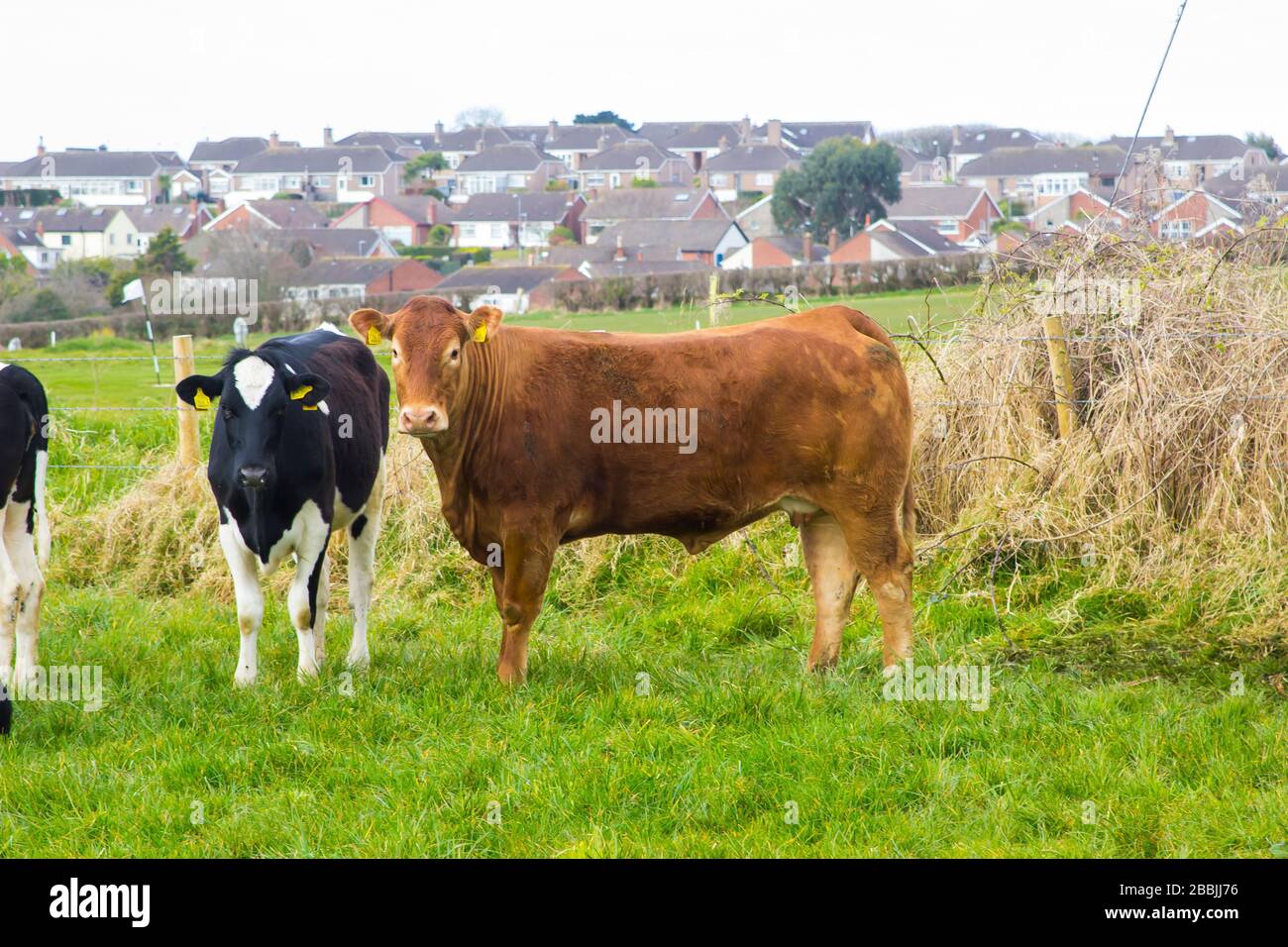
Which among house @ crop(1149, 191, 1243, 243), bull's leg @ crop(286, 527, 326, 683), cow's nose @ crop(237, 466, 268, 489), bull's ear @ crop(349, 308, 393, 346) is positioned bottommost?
bull's leg @ crop(286, 527, 326, 683)

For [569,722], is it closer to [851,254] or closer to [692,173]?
[851,254]

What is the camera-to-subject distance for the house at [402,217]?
348ft

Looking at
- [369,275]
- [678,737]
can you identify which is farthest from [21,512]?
[369,275]

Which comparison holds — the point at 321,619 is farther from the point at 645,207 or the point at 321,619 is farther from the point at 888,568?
the point at 645,207

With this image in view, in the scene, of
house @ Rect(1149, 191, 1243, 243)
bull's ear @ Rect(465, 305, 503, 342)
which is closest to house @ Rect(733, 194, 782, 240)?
house @ Rect(1149, 191, 1243, 243)

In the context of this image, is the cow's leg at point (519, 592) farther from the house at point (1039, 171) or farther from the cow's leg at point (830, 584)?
the house at point (1039, 171)

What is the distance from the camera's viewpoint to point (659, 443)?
21.7 feet

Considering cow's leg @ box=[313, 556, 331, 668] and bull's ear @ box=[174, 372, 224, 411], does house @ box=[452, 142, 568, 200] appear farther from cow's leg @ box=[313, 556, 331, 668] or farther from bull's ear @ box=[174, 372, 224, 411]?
bull's ear @ box=[174, 372, 224, 411]

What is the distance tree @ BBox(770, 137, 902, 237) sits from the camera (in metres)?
83.8

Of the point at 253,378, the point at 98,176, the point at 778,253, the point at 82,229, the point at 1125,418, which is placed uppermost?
the point at 98,176

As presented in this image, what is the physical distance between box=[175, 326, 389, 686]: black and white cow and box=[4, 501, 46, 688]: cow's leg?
45.1 inches

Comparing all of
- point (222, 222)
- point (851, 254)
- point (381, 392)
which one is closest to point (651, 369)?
point (381, 392)

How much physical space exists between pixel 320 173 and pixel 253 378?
14752 cm

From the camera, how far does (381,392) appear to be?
8.14 meters
